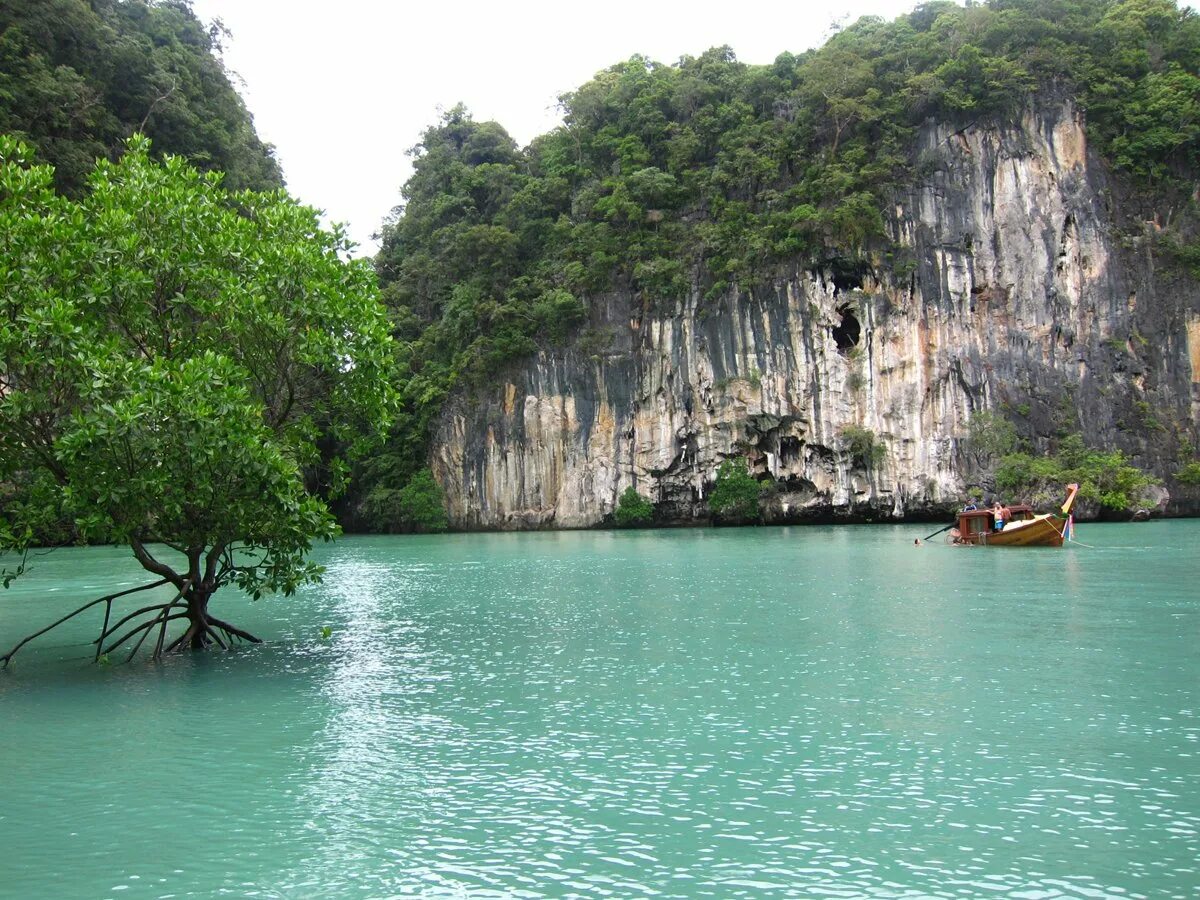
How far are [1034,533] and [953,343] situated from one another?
53.5 ft

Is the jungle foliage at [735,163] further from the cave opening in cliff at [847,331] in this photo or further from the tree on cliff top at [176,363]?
the tree on cliff top at [176,363]

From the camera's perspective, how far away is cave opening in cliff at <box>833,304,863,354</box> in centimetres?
4541

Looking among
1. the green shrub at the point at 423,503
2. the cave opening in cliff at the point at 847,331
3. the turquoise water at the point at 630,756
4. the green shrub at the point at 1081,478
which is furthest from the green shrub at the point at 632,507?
the turquoise water at the point at 630,756

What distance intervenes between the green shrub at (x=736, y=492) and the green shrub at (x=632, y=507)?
353 cm

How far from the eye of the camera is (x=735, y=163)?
48.6 meters

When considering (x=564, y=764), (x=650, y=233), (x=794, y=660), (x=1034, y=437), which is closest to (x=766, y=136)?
(x=650, y=233)

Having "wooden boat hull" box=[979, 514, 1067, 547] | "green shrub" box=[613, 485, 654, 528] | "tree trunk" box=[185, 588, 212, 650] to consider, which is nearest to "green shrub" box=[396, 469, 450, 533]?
"green shrub" box=[613, 485, 654, 528]

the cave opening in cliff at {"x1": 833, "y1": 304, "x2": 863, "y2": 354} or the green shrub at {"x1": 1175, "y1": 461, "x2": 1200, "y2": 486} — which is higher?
the cave opening in cliff at {"x1": 833, "y1": 304, "x2": 863, "y2": 354}

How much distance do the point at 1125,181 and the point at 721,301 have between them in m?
19.8

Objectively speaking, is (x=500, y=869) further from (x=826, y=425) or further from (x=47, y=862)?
(x=826, y=425)

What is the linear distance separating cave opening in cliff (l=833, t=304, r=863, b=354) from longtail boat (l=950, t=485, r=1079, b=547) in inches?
601

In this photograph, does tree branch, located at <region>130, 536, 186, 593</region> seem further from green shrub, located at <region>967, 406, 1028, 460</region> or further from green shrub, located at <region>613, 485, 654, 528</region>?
green shrub, located at <region>967, 406, 1028, 460</region>

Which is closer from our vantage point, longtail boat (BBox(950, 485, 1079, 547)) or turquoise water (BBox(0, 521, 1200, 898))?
turquoise water (BBox(0, 521, 1200, 898))

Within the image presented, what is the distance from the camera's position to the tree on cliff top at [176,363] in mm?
10320
